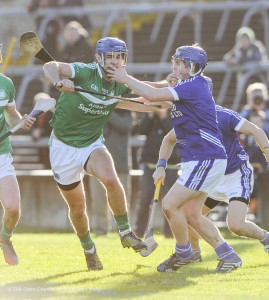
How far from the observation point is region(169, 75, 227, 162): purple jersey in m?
11.3

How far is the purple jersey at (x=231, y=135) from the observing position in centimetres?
1219

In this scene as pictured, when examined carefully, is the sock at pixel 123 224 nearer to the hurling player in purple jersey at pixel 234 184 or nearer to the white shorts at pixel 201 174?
the white shorts at pixel 201 174

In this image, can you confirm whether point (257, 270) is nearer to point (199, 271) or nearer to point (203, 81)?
point (199, 271)

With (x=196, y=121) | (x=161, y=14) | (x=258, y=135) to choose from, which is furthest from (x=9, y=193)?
(x=161, y=14)

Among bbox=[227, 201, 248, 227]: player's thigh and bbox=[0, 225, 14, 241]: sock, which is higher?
bbox=[227, 201, 248, 227]: player's thigh

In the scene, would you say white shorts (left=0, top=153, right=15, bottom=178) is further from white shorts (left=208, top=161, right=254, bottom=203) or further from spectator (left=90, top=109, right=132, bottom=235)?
spectator (left=90, top=109, right=132, bottom=235)

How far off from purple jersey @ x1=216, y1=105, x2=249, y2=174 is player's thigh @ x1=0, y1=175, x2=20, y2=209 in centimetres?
197

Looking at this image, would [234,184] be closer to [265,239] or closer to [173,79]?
[265,239]

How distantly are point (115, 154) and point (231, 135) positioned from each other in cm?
542

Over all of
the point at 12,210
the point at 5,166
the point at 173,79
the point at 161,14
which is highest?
the point at 173,79

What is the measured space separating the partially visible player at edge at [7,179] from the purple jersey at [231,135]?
1850mm

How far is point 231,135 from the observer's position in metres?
12.4

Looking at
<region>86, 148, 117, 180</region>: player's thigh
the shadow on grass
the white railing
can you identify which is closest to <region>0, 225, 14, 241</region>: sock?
the shadow on grass

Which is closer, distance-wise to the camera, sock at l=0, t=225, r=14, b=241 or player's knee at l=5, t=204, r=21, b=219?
player's knee at l=5, t=204, r=21, b=219
